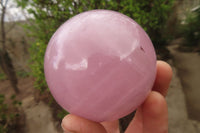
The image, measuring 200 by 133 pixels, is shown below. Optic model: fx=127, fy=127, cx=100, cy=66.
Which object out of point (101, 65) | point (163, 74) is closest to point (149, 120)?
point (163, 74)

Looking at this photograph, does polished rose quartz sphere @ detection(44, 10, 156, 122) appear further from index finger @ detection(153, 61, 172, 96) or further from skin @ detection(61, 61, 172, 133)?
index finger @ detection(153, 61, 172, 96)

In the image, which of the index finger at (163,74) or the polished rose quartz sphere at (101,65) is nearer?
the polished rose quartz sphere at (101,65)

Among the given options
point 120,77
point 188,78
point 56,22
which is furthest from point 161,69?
point 188,78

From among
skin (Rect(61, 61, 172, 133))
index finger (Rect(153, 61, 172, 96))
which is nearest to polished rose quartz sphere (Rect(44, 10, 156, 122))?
skin (Rect(61, 61, 172, 133))

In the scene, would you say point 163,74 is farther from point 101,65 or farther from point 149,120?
point 101,65

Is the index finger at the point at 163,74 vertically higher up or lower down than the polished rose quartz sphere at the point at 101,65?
lower down

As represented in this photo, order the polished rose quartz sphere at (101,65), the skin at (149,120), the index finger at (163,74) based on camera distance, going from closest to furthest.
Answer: the polished rose quartz sphere at (101,65)
the skin at (149,120)
the index finger at (163,74)

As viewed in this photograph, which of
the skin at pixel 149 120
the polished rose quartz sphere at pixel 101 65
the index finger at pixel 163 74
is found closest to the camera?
the polished rose quartz sphere at pixel 101 65

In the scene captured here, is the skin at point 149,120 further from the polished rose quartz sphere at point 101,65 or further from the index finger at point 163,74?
the index finger at point 163,74

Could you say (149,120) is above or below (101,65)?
below

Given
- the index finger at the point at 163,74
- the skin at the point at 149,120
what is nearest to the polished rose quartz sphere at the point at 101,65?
the skin at the point at 149,120
